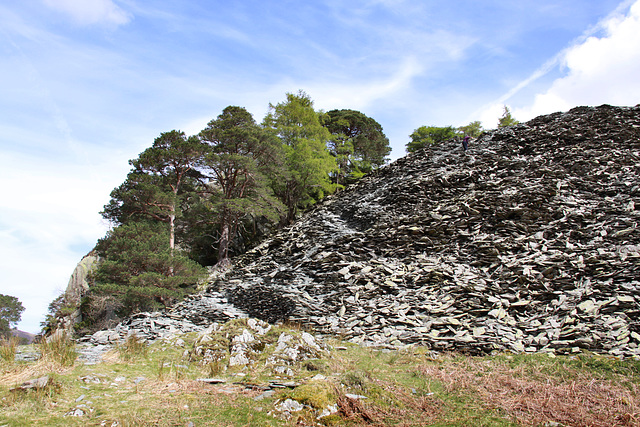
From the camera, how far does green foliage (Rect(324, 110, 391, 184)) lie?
3697 cm

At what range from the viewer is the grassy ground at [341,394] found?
15.8ft

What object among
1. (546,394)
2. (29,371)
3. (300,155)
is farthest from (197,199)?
(546,394)

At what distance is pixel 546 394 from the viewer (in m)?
5.58

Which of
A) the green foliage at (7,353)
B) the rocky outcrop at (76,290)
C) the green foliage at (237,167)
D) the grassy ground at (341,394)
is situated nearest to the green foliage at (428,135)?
the green foliage at (237,167)

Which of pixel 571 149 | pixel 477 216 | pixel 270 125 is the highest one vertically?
pixel 270 125

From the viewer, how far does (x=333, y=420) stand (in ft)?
15.9

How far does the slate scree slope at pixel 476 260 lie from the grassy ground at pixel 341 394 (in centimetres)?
185

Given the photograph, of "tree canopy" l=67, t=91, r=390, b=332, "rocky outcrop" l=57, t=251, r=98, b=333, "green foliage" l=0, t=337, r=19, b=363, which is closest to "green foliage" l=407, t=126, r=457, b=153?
"tree canopy" l=67, t=91, r=390, b=332

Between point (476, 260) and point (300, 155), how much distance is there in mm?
17739

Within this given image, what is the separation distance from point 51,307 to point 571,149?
37.5 m

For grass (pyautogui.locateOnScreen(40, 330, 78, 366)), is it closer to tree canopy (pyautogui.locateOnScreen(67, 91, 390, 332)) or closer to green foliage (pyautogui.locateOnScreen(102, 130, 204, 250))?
tree canopy (pyautogui.locateOnScreen(67, 91, 390, 332))

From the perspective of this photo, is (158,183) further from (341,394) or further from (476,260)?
(341,394)

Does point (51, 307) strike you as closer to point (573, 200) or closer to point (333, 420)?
point (333, 420)

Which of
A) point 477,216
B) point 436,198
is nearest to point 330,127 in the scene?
point 436,198
